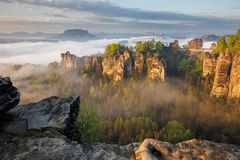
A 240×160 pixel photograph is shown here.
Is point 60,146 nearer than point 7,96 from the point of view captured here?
Yes

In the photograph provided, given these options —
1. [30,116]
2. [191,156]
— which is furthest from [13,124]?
[191,156]

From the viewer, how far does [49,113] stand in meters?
30.8

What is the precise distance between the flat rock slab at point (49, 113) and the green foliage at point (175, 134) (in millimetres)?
126355

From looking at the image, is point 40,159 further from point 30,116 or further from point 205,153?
point 205,153

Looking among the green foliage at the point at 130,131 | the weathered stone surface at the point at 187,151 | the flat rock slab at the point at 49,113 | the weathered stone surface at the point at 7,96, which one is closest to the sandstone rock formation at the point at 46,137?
the flat rock slab at the point at 49,113

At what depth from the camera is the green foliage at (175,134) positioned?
159 m

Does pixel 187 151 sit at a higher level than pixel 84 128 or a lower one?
higher

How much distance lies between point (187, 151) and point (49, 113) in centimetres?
1284

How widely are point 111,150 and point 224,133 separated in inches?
7029

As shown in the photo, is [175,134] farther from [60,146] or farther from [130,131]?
[60,146]

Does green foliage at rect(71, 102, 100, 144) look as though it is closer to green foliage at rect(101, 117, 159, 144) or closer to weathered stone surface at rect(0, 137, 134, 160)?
weathered stone surface at rect(0, 137, 134, 160)

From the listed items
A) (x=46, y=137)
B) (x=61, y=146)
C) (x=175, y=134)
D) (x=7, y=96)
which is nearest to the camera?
(x=61, y=146)

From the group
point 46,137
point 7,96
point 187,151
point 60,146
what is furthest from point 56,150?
point 187,151

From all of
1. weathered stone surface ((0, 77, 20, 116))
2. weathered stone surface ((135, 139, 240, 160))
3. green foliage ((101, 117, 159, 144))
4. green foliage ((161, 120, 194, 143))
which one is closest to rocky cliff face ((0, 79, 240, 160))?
weathered stone surface ((135, 139, 240, 160))
